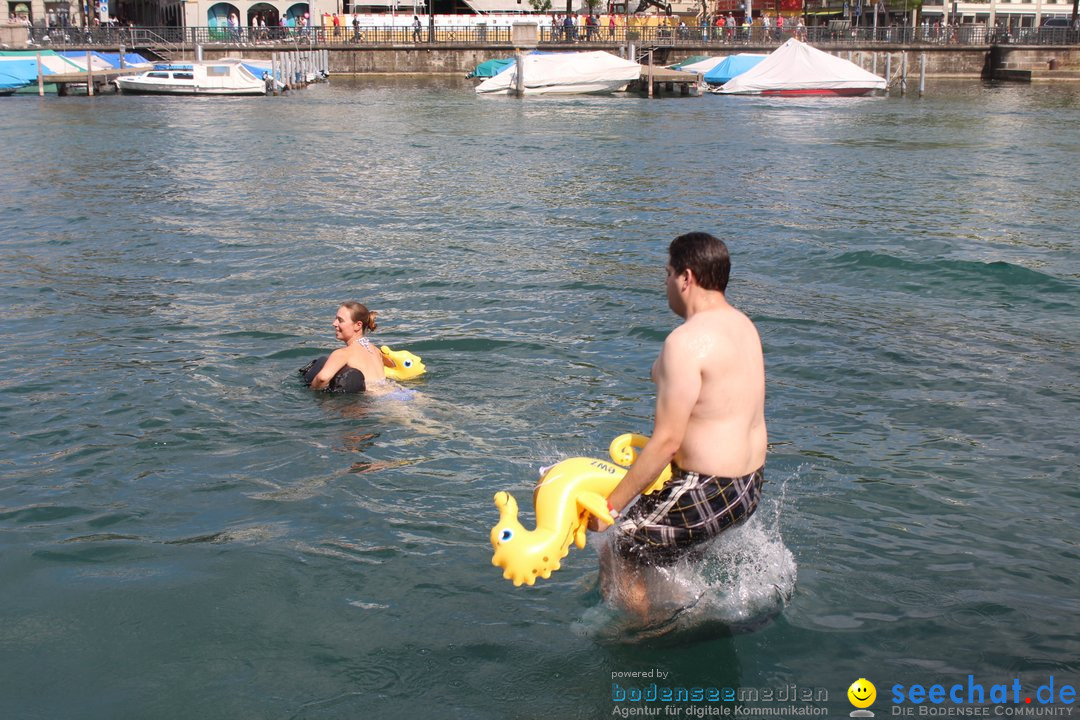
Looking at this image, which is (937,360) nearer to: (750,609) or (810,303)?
(810,303)

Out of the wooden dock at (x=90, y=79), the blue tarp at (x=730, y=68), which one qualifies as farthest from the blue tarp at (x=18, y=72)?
the blue tarp at (x=730, y=68)

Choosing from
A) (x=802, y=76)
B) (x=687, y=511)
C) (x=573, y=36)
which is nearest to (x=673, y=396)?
(x=687, y=511)

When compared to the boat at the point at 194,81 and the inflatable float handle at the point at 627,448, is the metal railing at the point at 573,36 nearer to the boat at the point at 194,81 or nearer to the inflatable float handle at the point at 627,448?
the boat at the point at 194,81

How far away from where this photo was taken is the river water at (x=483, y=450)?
18.2 feet

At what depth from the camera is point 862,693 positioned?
5.30 metres

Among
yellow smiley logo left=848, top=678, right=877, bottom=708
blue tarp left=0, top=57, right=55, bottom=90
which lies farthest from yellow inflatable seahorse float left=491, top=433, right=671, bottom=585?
blue tarp left=0, top=57, right=55, bottom=90

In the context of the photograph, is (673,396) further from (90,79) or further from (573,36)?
(573,36)

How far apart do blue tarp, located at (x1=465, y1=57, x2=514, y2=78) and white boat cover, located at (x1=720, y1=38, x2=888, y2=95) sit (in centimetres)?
1244

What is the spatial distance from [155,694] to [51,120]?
36068 mm

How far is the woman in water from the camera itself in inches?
366

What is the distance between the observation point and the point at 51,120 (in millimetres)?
36688

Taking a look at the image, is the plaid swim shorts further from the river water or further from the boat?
the boat

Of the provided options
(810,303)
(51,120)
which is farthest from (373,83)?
(810,303)

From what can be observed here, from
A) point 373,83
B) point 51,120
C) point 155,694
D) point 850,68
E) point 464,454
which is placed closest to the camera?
point 155,694
